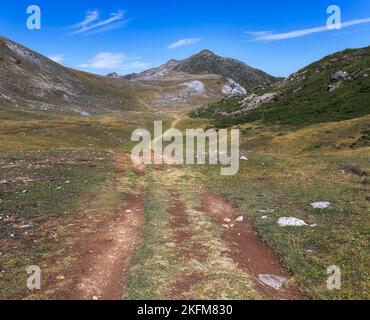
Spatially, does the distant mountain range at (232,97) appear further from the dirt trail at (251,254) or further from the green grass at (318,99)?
the dirt trail at (251,254)

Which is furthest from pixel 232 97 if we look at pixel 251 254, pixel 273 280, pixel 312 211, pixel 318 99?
pixel 273 280

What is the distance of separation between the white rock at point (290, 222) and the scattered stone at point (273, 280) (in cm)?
635

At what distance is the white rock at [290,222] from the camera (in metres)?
23.5

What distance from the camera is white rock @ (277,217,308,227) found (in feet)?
77.2

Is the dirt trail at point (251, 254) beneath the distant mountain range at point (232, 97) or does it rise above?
beneath

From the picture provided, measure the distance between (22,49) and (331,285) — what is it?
17305 cm

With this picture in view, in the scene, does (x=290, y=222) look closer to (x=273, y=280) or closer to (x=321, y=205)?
(x=321, y=205)

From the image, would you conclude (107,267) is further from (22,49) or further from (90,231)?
(22,49)

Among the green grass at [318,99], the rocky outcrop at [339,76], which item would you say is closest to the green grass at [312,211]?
the green grass at [318,99]

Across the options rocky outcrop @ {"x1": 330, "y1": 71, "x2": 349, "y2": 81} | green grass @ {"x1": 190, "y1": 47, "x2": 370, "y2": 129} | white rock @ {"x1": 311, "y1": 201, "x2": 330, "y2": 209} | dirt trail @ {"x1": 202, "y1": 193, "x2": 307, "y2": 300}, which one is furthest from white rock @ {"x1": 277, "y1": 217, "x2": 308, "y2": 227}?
rocky outcrop @ {"x1": 330, "y1": 71, "x2": 349, "y2": 81}

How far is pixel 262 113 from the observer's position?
87.4m

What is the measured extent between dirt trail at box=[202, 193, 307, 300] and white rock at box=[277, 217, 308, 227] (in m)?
1.81

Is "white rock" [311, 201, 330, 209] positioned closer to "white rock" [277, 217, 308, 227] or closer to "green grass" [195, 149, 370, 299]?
"green grass" [195, 149, 370, 299]
